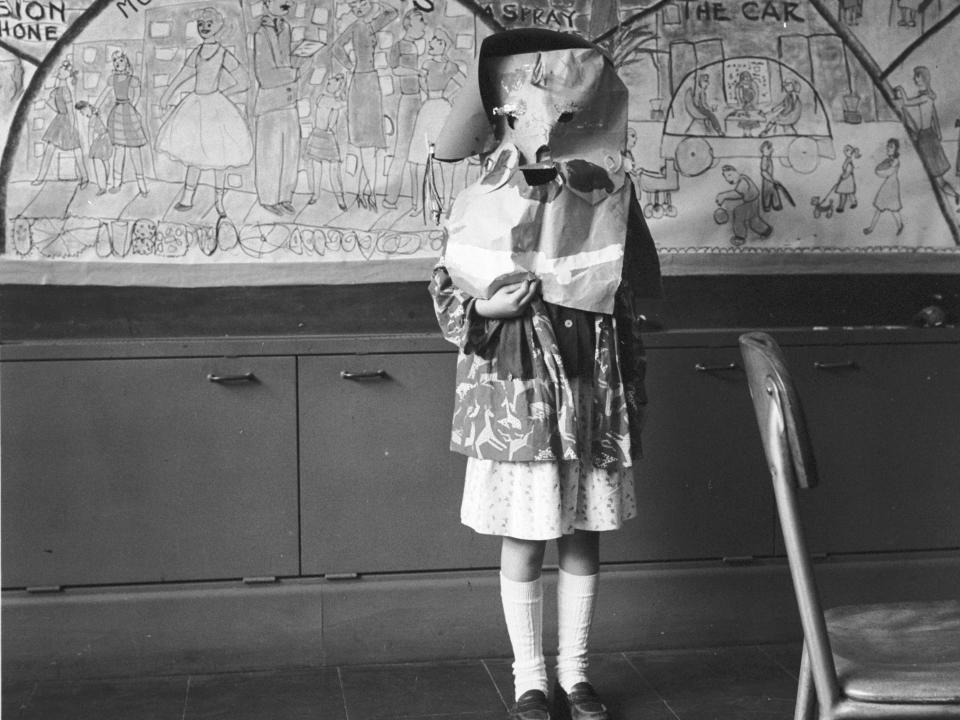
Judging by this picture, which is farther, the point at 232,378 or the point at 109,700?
the point at 232,378

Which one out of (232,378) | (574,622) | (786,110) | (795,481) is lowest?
(574,622)

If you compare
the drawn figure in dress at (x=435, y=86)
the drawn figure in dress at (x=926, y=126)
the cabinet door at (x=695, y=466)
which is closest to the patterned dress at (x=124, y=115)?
the drawn figure in dress at (x=435, y=86)

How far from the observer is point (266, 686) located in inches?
109

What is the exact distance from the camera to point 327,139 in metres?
2.92

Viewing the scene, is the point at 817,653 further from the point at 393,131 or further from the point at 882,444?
the point at 393,131

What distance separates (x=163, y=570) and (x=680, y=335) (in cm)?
147

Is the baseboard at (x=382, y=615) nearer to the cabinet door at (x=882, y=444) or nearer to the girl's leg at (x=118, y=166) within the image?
the cabinet door at (x=882, y=444)

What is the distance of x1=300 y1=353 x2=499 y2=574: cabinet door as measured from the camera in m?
2.88

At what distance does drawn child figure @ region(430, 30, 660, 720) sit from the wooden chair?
0.88m

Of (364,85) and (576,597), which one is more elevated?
(364,85)

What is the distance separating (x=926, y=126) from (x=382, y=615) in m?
2.01

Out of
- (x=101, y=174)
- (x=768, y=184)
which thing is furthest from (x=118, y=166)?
(x=768, y=184)

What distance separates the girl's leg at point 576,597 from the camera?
250cm

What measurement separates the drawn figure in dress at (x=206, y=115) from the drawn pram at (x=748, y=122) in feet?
3.75
